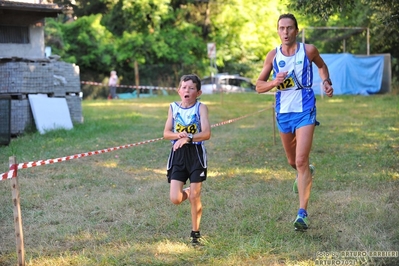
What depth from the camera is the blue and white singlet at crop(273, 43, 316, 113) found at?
610cm

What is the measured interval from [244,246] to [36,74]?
11.3 metres

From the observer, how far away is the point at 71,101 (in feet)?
56.7

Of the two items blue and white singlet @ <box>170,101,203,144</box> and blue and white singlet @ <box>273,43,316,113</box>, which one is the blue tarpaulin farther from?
blue and white singlet @ <box>170,101,203,144</box>

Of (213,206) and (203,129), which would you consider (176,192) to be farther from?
(213,206)

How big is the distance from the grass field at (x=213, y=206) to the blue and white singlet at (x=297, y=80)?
1201 millimetres

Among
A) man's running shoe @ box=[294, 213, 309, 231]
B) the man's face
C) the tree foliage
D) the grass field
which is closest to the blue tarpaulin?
the tree foliage

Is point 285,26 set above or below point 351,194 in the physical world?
above

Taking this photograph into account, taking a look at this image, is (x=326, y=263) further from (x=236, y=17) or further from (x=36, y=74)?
(x=236, y=17)

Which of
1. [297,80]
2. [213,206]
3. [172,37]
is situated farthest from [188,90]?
[172,37]

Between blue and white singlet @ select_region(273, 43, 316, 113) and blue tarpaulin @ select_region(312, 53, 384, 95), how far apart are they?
86.7 feet

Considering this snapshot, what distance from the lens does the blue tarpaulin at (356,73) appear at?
3219cm

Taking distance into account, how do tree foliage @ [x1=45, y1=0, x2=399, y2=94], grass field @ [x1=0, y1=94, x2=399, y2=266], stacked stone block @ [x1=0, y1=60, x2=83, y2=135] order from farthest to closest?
tree foliage @ [x1=45, y1=0, x2=399, y2=94]
stacked stone block @ [x1=0, y1=60, x2=83, y2=135]
grass field @ [x1=0, y1=94, x2=399, y2=266]

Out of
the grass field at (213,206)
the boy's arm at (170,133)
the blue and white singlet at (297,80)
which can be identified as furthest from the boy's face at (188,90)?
the grass field at (213,206)

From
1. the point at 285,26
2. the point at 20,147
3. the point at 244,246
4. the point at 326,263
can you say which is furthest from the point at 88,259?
the point at 20,147
